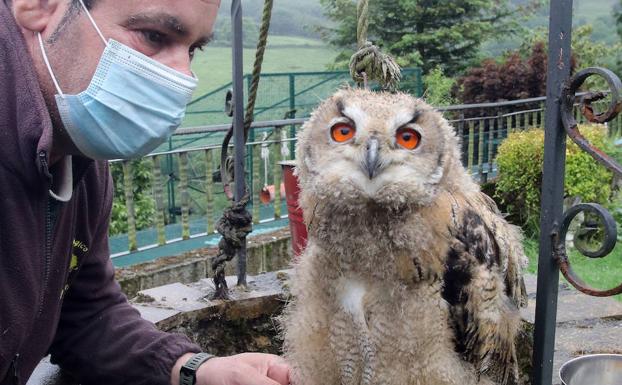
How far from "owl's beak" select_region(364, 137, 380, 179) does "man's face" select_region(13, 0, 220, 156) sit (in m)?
0.62

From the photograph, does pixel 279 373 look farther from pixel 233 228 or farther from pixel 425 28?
pixel 425 28

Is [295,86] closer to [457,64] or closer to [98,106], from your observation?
[98,106]

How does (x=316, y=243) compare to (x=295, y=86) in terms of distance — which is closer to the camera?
(x=316, y=243)

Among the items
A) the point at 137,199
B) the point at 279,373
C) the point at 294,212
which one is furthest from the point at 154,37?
the point at 137,199

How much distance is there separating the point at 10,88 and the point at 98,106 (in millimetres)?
262

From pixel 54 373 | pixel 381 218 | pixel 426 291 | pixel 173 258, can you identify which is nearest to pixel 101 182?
pixel 54 373

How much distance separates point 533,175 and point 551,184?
19.3 ft

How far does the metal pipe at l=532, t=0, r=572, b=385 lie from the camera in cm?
142

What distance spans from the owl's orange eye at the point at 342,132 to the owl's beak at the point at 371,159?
4.4 inches

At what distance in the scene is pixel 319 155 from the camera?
175 cm

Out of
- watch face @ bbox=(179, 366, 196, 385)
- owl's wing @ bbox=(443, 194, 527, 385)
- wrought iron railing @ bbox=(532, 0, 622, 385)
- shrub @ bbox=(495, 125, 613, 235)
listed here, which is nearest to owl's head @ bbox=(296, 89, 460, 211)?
owl's wing @ bbox=(443, 194, 527, 385)

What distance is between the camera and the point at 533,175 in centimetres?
700

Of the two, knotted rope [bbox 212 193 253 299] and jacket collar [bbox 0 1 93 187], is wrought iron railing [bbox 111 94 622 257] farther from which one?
jacket collar [bbox 0 1 93 187]

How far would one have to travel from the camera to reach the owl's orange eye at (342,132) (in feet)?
5.56
